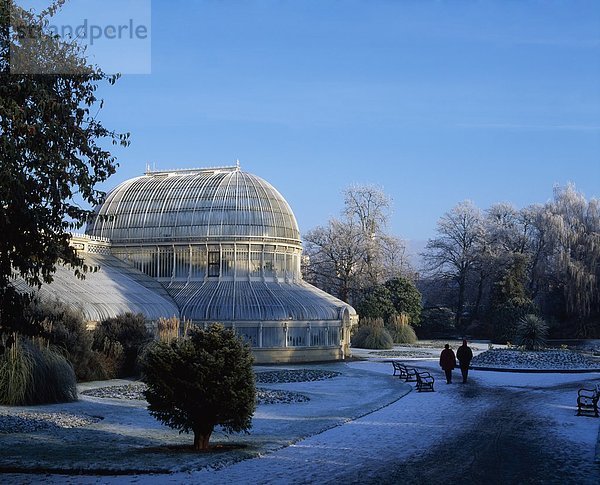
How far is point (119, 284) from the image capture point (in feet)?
120

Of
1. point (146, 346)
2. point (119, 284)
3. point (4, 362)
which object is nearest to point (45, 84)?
point (4, 362)

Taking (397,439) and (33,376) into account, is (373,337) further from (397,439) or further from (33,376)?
(397,439)

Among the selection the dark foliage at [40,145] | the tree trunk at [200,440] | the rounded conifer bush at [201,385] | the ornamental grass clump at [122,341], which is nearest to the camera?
the dark foliage at [40,145]

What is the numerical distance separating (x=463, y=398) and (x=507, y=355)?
12.4 metres

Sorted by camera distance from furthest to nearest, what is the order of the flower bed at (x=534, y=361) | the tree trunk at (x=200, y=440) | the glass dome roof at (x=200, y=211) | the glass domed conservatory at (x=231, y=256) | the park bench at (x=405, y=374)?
the glass dome roof at (x=200, y=211), the glass domed conservatory at (x=231, y=256), the flower bed at (x=534, y=361), the park bench at (x=405, y=374), the tree trunk at (x=200, y=440)

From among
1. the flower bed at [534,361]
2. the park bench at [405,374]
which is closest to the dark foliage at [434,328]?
the flower bed at [534,361]

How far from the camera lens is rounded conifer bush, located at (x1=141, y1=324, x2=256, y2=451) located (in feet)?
44.4

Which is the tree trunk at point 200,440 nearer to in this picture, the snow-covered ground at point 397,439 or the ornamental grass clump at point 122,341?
the snow-covered ground at point 397,439

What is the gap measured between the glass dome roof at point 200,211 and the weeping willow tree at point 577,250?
25980 millimetres

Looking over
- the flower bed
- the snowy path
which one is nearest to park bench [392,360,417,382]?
the flower bed

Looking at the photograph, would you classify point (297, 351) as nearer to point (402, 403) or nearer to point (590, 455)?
point (402, 403)

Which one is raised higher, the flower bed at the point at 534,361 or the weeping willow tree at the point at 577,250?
the weeping willow tree at the point at 577,250

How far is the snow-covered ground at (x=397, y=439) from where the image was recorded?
38.5ft

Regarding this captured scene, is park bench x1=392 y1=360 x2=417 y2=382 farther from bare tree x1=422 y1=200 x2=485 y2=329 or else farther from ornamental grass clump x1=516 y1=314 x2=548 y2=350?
bare tree x1=422 y1=200 x2=485 y2=329
